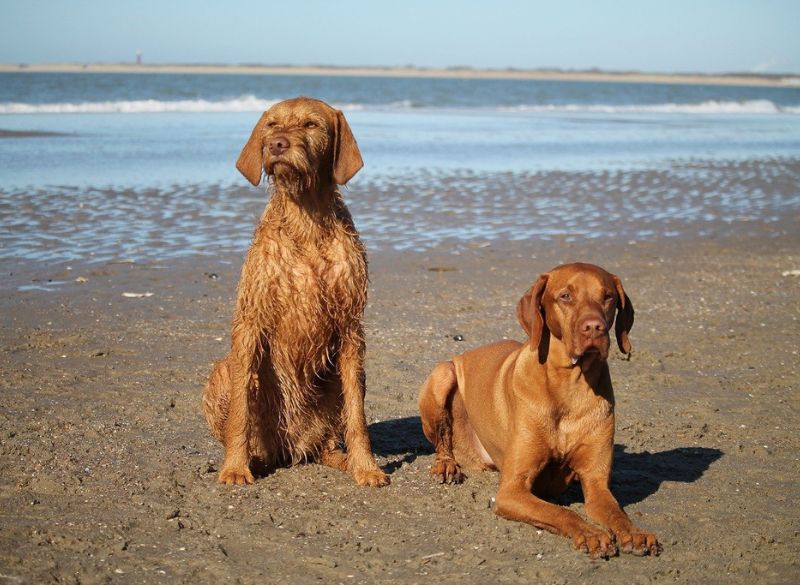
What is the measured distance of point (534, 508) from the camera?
15.6 ft

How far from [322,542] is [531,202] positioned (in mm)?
11907

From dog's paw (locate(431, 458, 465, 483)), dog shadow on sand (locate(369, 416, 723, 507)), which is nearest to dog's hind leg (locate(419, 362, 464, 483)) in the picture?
dog's paw (locate(431, 458, 465, 483))

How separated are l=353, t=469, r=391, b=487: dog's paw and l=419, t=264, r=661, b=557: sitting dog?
659mm

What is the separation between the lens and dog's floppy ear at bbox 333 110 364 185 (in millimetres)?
A: 5410

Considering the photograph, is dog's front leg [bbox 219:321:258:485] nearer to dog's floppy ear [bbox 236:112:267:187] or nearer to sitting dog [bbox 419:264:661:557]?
dog's floppy ear [bbox 236:112:267:187]

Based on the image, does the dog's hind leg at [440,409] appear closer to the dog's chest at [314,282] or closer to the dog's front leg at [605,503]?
the dog's chest at [314,282]

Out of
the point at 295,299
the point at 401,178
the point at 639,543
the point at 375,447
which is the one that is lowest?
the point at 375,447

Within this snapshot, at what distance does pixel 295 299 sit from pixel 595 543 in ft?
6.43

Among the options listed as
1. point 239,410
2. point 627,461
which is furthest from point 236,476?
point 627,461

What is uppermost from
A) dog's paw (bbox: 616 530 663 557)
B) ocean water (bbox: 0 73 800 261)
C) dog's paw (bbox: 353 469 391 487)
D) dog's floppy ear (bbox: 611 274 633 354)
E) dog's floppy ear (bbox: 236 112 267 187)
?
dog's floppy ear (bbox: 236 112 267 187)

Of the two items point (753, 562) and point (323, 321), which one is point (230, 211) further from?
point (753, 562)

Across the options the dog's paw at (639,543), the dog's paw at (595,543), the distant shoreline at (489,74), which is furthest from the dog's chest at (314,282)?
the distant shoreline at (489,74)

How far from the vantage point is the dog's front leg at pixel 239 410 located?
17.7ft

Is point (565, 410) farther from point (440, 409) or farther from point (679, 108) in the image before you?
point (679, 108)
